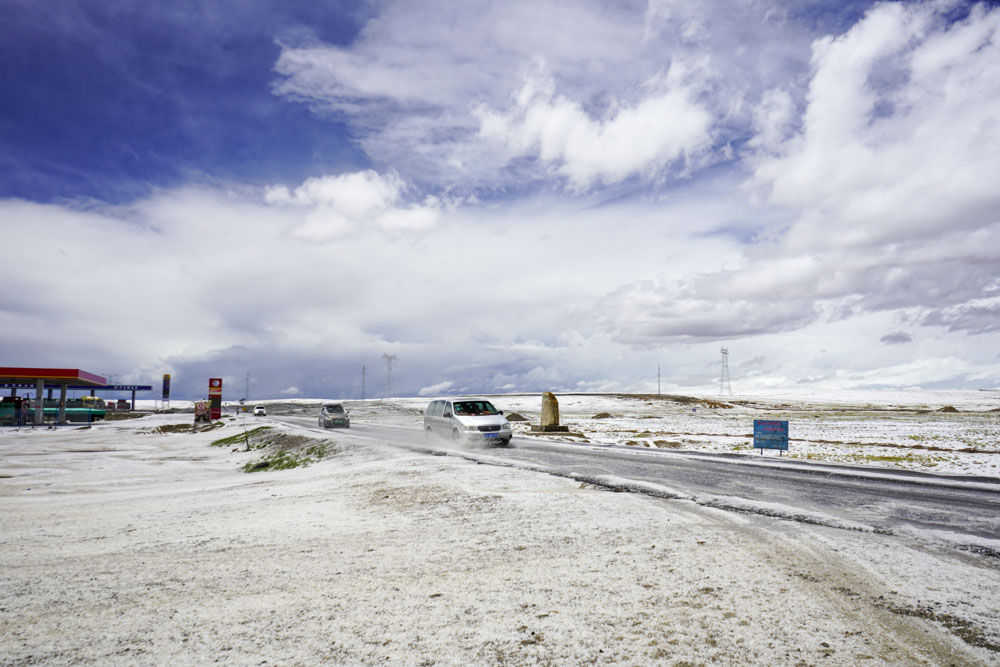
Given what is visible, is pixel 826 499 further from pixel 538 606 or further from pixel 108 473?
pixel 108 473

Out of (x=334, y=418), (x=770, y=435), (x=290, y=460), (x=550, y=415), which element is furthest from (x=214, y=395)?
(x=770, y=435)

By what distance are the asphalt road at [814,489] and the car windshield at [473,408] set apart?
4280mm

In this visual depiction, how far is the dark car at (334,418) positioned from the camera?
42.5 metres

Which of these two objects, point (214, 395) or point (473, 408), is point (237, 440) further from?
point (214, 395)

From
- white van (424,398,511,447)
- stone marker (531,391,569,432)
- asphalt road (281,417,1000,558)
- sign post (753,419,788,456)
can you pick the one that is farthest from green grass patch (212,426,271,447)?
sign post (753,419,788,456)

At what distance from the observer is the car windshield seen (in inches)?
939

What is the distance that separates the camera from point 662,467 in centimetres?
1594

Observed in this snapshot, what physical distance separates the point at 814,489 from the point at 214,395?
225 feet

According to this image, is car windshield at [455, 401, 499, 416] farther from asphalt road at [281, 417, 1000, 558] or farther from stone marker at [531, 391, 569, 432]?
stone marker at [531, 391, 569, 432]

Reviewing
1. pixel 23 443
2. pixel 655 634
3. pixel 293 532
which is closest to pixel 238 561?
pixel 293 532

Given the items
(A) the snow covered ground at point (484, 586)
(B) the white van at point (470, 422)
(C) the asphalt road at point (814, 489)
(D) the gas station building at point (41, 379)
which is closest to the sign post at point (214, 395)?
(D) the gas station building at point (41, 379)

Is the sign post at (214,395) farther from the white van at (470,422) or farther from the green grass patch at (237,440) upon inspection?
the white van at (470,422)

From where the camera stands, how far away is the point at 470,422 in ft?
74.8

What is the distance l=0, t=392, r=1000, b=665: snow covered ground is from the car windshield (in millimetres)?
12667
